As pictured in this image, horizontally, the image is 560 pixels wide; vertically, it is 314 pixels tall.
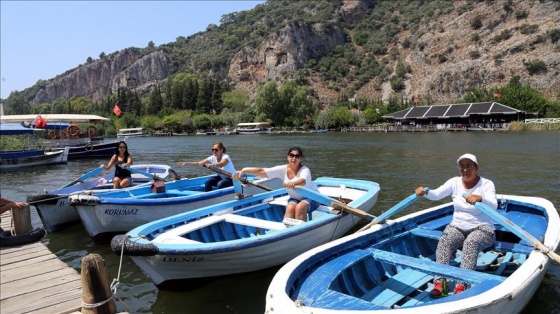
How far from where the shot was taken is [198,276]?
7.16 metres

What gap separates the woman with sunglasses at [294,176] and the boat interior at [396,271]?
1.97 meters

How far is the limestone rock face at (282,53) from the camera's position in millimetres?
146250

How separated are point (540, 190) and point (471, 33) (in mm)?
119599

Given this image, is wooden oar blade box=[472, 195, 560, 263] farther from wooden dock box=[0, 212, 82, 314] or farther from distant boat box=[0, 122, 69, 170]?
distant boat box=[0, 122, 69, 170]

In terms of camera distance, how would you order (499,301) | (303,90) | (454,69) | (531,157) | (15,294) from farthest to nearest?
(454,69), (303,90), (531,157), (15,294), (499,301)

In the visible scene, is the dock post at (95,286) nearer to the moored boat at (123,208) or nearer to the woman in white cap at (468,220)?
the woman in white cap at (468,220)

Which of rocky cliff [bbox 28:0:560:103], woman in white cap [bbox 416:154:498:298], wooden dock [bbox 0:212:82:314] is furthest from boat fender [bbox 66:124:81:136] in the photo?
rocky cliff [bbox 28:0:560:103]

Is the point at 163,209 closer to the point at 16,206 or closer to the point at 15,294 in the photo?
the point at 16,206

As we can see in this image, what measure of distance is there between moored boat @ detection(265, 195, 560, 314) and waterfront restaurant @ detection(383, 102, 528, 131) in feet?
229

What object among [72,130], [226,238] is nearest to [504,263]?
[226,238]

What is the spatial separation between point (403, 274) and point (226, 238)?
357cm

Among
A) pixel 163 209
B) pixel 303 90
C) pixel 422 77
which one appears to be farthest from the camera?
pixel 422 77

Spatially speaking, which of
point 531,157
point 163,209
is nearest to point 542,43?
point 531,157

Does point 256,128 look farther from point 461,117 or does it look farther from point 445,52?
point 445,52
